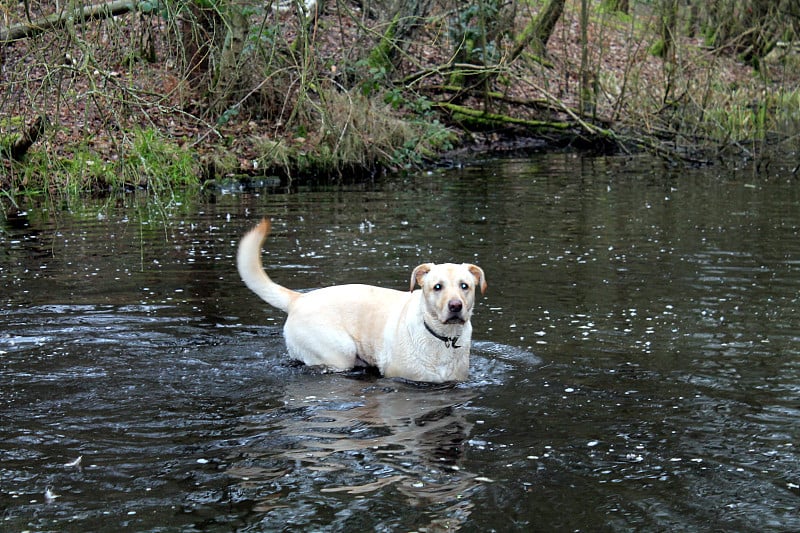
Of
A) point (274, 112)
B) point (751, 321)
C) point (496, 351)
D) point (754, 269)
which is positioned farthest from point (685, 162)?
point (496, 351)

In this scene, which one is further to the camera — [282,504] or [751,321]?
[751,321]

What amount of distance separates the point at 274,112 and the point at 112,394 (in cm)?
1554

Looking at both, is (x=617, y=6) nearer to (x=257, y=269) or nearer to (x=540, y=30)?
(x=540, y=30)

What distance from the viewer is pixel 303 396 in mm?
7016

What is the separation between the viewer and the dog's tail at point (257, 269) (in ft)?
25.9

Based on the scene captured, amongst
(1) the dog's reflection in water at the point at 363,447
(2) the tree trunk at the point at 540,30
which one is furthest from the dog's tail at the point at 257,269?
(2) the tree trunk at the point at 540,30

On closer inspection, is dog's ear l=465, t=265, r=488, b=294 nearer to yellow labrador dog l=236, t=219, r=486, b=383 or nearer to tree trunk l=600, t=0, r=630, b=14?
yellow labrador dog l=236, t=219, r=486, b=383

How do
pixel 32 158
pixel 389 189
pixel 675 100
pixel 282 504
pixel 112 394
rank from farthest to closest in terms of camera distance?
pixel 675 100 → pixel 389 189 → pixel 32 158 → pixel 112 394 → pixel 282 504

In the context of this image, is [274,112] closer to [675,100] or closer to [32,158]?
[32,158]

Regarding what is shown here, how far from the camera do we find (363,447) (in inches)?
231

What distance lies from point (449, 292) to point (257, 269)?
6.48ft

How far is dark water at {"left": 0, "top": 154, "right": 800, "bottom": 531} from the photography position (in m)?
5.00

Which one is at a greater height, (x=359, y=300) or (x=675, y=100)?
(x=675, y=100)

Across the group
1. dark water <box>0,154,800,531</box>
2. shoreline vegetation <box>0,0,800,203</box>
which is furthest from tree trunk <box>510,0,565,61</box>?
dark water <box>0,154,800,531</box>
